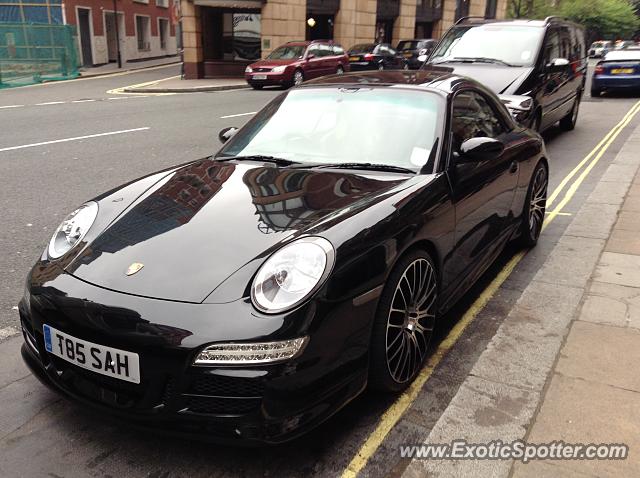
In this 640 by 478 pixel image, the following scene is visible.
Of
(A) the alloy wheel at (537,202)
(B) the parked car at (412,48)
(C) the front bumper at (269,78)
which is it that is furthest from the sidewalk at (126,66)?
(A) the alloy wheel at (537,202)

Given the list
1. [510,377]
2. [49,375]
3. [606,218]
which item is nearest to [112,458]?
[49,375]

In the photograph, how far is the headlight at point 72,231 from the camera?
2857 millimetres

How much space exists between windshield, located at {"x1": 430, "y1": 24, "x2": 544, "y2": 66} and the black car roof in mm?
4943

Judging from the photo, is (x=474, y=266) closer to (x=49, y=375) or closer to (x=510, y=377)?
(x=510, y=377)

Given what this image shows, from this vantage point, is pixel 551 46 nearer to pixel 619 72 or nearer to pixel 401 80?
pixel 401 80

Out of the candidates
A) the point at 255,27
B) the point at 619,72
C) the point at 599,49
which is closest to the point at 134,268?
the point at 619,72

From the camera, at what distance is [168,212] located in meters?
2.93

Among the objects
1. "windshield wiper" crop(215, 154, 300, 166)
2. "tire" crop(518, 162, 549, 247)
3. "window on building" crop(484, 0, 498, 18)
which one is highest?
"window on building" crop(484, 0, 498, 18)

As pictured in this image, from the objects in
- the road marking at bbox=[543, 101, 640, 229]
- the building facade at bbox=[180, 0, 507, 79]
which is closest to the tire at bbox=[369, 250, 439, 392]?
the road marking at bbox=[543, 101, 640, 229]

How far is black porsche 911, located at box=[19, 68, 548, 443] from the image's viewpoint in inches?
87.9

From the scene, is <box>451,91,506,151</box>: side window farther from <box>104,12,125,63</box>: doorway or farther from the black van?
<box>104,12,125,63</box>: doorway

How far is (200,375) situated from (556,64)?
8.24 metres

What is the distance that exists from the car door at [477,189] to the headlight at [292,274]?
3.67 feet

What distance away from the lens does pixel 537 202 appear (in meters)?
5.14
